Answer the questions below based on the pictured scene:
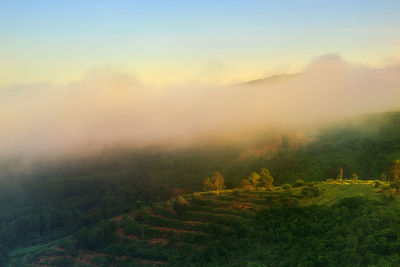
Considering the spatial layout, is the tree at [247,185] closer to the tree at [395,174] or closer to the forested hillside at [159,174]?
the forested hillside at [159,174]

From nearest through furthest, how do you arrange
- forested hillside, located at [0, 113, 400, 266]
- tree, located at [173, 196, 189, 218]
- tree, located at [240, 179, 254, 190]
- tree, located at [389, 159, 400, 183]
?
tree, located at [389, 159, 400, 183] → tree, located at [173, 196, 189, 218] → tree, located at [240, 179, 254, 190] → forested hillside, located at [0, 113, 400, 266]

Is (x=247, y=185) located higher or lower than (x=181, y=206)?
higher

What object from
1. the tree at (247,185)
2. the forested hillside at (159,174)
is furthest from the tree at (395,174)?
the forested hillside at (159,174)

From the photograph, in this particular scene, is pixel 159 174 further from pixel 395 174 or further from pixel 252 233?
pixel 395 174

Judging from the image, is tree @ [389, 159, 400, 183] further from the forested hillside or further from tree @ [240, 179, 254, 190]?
the forested hillside

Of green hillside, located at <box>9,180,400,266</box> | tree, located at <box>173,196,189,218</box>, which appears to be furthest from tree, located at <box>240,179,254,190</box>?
tree, located at <box>173,196,189,218</box>

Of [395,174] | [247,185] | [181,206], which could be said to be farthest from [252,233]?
[247,185]

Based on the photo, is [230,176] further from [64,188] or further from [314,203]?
[64,188]

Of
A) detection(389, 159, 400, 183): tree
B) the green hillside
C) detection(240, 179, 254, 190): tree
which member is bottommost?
the green hillside
